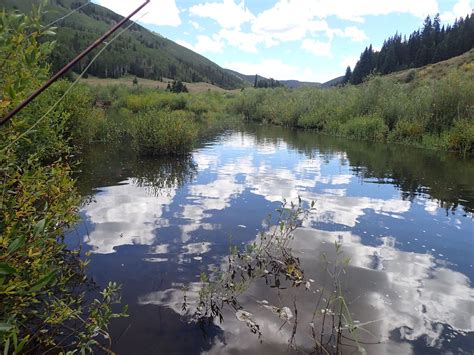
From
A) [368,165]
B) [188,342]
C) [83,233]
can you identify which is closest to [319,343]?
[188,342]

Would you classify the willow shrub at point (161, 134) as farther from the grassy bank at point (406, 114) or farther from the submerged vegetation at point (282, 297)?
the grassy bank at point (406, 114)

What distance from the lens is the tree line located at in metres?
103

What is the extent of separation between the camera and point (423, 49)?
373 ft

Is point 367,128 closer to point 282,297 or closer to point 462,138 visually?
point 462,138

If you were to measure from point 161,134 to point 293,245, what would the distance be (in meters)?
12.7

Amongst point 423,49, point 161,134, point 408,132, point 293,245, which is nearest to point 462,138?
point 408,132

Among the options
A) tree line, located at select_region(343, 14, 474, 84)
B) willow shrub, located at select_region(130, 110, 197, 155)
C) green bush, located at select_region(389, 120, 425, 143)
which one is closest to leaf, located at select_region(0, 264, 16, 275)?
willow shrub, located at select_region(130, 110, 197, 155)

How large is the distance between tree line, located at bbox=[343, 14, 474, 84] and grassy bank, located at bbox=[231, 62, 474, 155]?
5688 centimetres

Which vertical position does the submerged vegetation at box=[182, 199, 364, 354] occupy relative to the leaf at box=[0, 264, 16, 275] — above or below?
below

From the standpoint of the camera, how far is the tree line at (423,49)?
4041 inches

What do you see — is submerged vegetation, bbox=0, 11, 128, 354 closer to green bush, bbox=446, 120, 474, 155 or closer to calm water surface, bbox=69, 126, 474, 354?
calm water surface, bbox=69, 126, 474, 354

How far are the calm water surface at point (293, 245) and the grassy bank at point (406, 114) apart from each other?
10306 millimetres

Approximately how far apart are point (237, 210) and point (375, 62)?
142 meters

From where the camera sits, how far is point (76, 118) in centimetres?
2014
